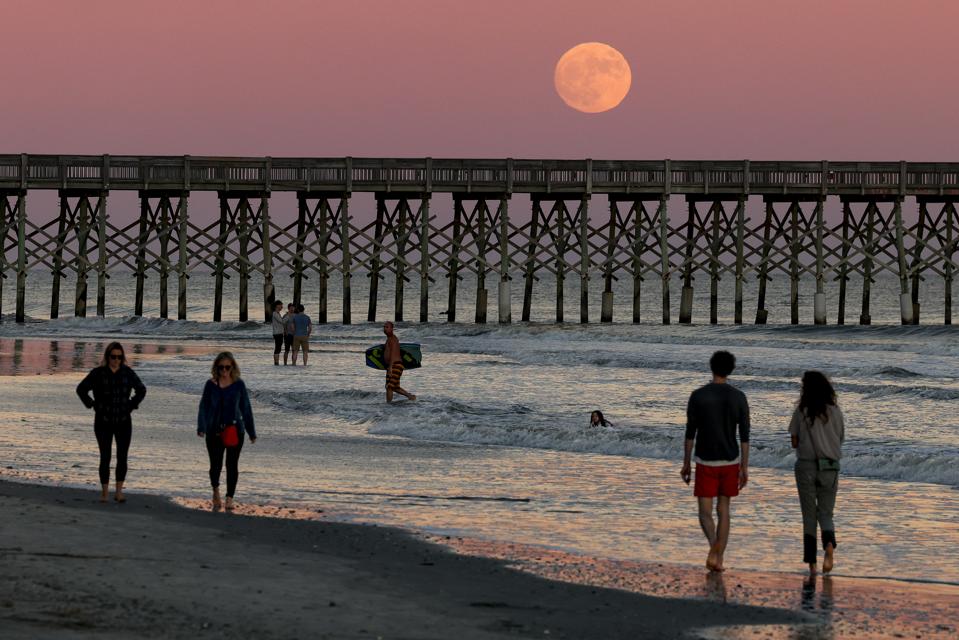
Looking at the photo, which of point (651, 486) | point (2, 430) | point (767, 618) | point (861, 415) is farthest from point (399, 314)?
point (767, 618)

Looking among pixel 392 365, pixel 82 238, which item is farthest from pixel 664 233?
pixel 392 365

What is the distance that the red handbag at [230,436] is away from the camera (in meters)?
12.3

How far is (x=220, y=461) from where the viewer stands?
12453 mm

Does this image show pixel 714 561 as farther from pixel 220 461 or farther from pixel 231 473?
pixel 220 461

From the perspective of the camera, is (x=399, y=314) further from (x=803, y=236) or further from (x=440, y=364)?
(x=440, y=364)

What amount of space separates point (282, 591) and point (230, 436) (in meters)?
3.50

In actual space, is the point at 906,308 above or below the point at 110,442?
above

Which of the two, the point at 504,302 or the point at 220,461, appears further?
the point at 504,302

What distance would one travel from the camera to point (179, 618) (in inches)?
323

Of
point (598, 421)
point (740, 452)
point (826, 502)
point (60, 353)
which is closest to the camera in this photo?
point (826, 502)

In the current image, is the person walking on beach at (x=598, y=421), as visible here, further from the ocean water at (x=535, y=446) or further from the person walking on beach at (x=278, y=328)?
the person walking on beach at (x=278, y=328)

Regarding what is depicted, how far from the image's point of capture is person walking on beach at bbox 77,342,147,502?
12.4 m

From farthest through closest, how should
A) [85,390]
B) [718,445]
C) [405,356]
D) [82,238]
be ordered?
1. [82,238]
2. [405,356]
3. [85,390]
4. [718,445]

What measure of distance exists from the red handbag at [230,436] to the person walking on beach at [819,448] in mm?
4651
